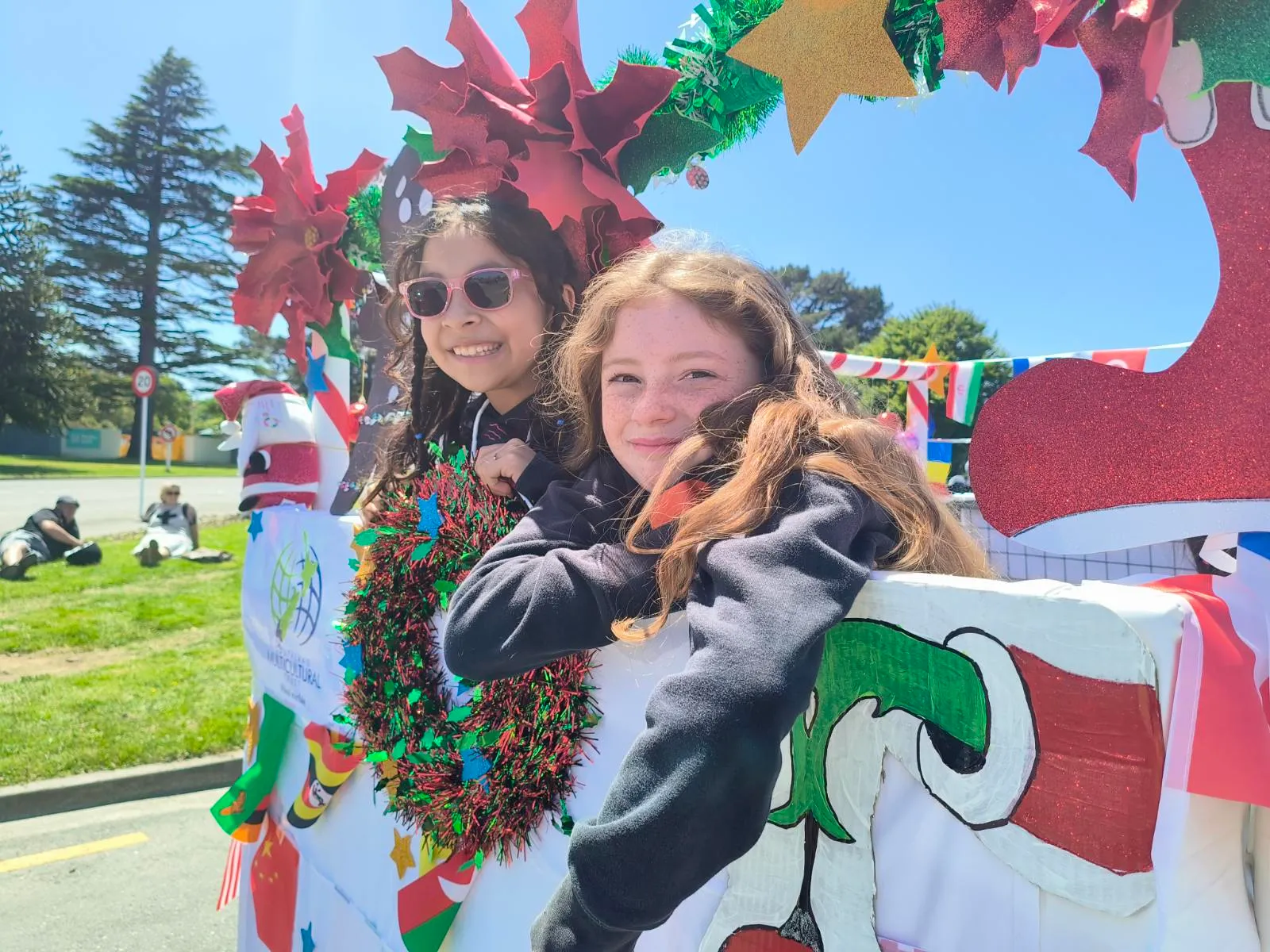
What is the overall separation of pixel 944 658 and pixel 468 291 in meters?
1.51

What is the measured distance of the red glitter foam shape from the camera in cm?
89

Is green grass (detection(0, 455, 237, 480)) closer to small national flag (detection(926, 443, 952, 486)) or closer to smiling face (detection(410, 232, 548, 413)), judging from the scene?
small national flag (detection(926, 443, 952, 486))

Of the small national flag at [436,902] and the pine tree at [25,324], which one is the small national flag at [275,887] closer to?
the small national flag at [436,902]

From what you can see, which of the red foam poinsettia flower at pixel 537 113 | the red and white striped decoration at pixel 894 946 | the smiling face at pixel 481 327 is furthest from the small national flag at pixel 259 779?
the red and white striped decoration at pixel 894 946

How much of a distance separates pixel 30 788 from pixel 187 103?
42.8 metres

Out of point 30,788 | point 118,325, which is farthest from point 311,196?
point 118,325

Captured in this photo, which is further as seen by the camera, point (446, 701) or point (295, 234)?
point (295, 234)

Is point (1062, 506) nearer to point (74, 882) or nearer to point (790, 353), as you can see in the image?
point (790, 353)

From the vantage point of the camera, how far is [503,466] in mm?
1733

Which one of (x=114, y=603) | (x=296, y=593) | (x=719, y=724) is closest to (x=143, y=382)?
(x=114, y=603)

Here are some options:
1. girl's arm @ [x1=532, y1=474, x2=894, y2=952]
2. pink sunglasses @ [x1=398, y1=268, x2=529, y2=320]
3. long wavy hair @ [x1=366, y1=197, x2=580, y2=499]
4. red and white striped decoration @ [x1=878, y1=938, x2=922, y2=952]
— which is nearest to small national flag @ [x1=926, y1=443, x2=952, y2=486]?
long wavy hair @ [x1=366, y1=197, x2=580, y2=499]

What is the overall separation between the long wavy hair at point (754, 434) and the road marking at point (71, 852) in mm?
3394

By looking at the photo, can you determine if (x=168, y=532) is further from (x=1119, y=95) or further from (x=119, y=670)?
(x=1119, y=95)

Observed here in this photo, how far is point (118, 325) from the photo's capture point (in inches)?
1453
